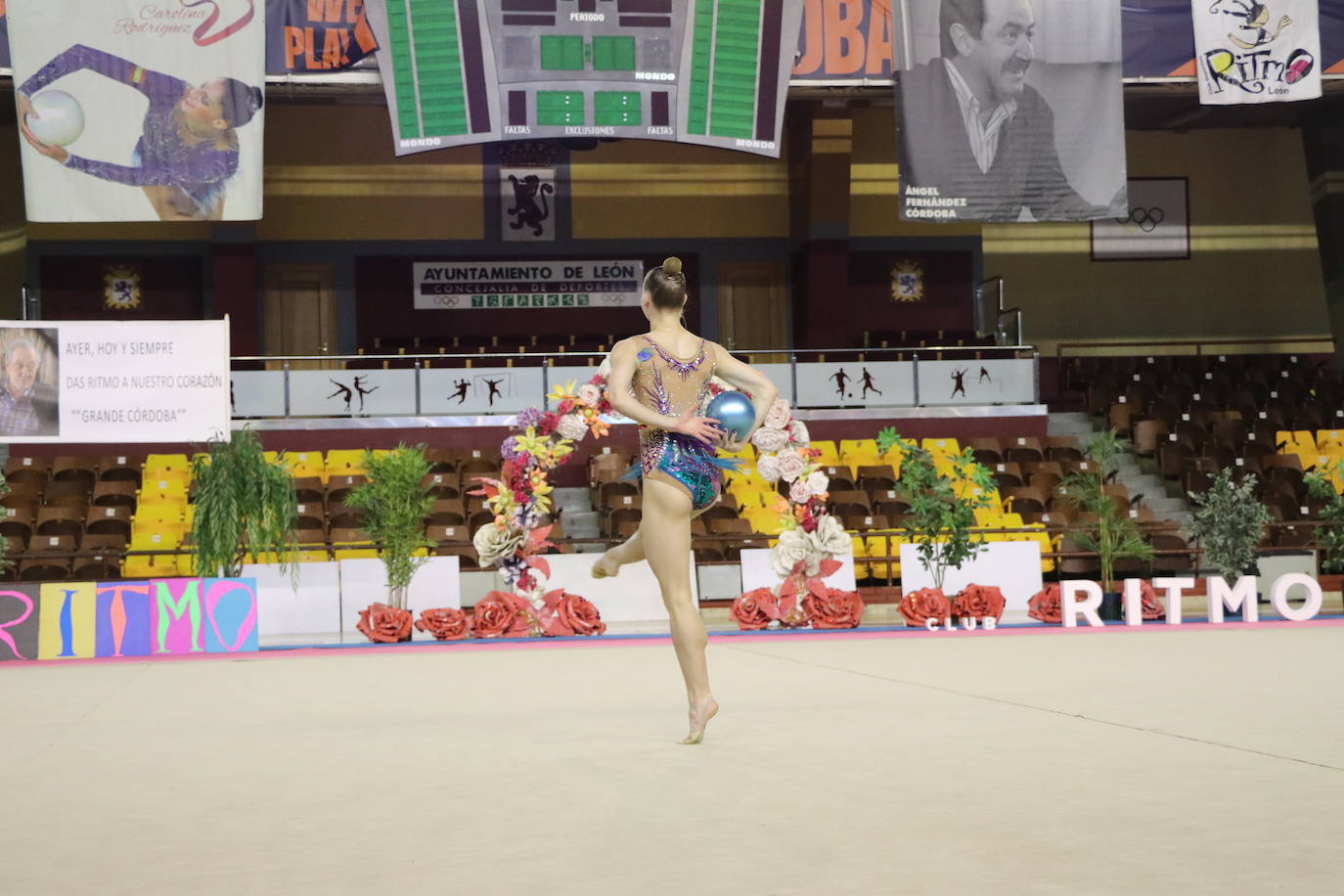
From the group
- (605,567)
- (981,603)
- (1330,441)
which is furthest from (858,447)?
(605,567)

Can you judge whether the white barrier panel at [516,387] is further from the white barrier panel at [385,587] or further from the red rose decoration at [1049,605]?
the red rose decoration at [1049,605]

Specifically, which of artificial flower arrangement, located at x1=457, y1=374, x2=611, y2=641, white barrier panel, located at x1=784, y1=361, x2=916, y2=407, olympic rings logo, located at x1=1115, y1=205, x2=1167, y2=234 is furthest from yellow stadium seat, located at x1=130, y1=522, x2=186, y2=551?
olympic rings logo, located at x1=1115, y1=205, x2=1167, y2=234

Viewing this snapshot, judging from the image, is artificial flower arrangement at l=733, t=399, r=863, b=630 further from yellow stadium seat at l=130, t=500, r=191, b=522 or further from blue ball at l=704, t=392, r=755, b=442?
yellow stadium seat at l=130, t=500, r=191, b=522

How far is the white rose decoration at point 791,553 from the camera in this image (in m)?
12.1

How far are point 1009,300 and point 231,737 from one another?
21.5 meters

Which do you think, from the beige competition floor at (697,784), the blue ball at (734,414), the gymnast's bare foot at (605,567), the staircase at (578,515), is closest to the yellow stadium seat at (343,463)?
the staircase at (578,515)

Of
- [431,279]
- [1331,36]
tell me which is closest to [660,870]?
[1331,36]

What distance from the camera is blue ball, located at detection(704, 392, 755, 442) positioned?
19.4 feet

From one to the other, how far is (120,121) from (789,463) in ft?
33.5

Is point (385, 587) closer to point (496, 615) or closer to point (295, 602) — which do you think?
point (295, 602)

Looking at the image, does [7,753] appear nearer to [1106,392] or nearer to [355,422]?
[355,422]

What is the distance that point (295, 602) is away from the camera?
13.4 meters

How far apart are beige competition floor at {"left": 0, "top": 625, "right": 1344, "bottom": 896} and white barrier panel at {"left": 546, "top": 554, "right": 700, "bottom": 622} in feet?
17.4

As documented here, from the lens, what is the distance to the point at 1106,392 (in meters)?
21.7
